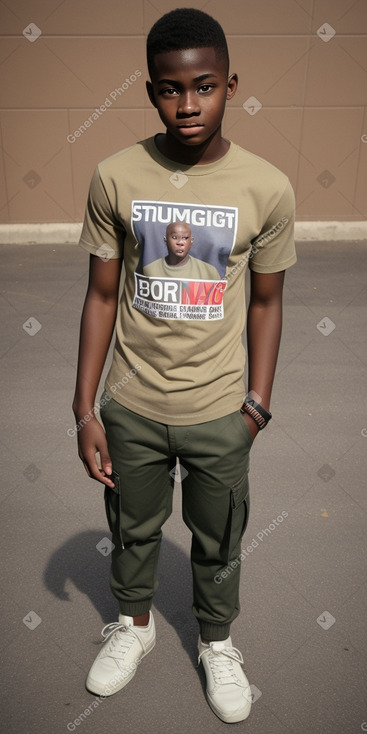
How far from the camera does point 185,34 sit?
5.55ft

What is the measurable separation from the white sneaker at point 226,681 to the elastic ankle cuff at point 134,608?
0.25m

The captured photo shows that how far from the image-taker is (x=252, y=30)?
23.1 feet

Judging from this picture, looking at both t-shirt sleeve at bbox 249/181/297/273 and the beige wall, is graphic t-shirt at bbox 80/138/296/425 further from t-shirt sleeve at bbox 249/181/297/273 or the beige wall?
the beige wall

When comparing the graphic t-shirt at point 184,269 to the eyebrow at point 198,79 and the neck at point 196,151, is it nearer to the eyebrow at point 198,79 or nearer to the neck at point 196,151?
the neck at point 196,151

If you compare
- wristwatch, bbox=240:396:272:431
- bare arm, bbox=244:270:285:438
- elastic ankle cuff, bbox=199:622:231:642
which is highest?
bare arm, bbox=244:270:285:438

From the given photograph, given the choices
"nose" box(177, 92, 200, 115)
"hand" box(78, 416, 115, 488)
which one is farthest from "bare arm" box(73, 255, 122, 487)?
"nose" box(177, 92, 200, 115)

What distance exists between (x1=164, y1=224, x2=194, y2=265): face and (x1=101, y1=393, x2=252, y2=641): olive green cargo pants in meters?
0.51

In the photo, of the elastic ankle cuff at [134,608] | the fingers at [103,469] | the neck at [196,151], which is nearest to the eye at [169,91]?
the neck at [196,151]

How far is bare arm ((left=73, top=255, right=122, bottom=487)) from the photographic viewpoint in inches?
79.7

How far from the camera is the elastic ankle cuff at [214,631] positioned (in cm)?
229

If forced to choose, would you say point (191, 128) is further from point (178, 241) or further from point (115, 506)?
point (115, 506)

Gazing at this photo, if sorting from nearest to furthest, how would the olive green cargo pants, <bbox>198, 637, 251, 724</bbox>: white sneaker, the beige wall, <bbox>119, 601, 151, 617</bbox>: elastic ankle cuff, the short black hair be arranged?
the short black hair
the olive green cargo pants
<bbox>198, 637, 251, 724</bbox>: white sneaker
<bbox>119, 601, 151, 617</bbox>: elastic ankle cuff
the beige wall

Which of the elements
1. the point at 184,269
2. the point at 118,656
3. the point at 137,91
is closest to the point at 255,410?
the point at 184,269

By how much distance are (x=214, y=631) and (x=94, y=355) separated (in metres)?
1.08
